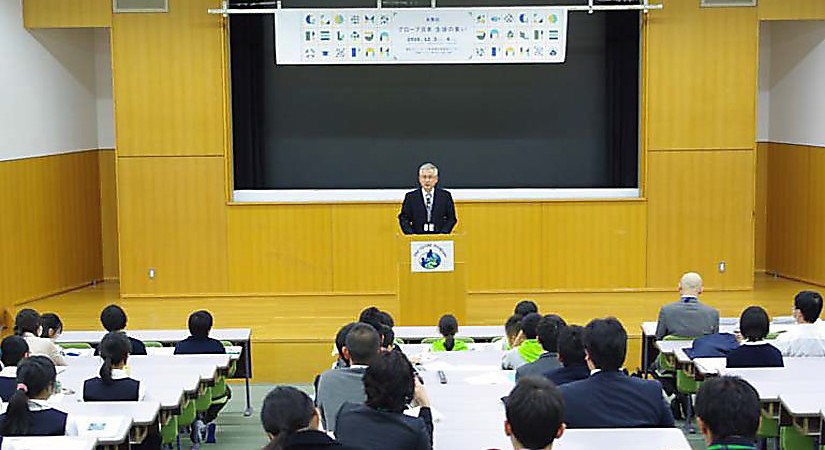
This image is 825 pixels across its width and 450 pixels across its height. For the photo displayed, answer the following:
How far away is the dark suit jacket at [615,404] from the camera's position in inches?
167

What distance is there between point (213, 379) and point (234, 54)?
19.6ft

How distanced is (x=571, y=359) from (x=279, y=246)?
6421mm

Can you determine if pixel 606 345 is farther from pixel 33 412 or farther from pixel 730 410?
pixel 33 412

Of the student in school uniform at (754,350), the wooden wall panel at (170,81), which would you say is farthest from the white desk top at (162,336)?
the student in school uniform at (754,350)

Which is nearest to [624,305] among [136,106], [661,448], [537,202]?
[537,202]

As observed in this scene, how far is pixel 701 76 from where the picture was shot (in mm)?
10594

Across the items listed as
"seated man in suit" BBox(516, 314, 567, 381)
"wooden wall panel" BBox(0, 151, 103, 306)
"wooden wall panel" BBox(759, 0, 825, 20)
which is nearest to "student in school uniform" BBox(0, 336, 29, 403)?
"seated man in suit" BBox(516, 314, 567, 381)

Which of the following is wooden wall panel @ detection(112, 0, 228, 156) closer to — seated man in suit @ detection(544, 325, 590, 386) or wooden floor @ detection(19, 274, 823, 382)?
wooden floor @ detection(19, 274, 823, 382)

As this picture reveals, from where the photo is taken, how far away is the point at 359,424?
3.70 metres

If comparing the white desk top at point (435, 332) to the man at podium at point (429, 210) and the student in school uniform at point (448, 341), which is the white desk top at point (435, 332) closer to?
the student in school uniform at point (448, 341)

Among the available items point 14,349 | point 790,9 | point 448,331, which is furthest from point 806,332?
point 790,9

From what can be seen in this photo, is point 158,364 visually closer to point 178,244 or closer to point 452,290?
point 452,290

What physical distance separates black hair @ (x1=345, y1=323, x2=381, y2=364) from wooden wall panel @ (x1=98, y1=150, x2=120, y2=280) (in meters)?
7.91

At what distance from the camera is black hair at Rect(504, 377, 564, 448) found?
3189 mm
